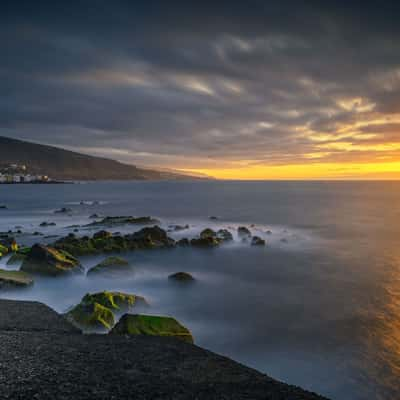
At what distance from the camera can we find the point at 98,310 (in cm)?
1084

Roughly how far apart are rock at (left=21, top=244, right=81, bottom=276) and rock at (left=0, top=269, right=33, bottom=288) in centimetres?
102

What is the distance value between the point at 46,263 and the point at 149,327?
9406 mm

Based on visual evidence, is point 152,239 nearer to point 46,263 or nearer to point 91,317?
point 46,263

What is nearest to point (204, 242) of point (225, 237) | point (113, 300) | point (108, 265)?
point (225, 237)

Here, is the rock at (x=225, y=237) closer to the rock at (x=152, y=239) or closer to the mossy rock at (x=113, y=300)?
the rock at (x=152, y=239)

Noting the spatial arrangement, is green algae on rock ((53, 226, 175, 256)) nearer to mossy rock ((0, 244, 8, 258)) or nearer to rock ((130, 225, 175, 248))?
rock ((130, 225, 175, 248))

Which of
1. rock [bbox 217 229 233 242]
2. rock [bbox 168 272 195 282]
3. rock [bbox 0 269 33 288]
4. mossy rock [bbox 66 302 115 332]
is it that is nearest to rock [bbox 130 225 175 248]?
rock [bbox 217 229 233 242]

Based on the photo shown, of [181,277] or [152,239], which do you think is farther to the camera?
[152,239]

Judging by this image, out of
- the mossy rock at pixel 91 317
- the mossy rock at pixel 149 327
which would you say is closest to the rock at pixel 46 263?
the mossy rock at pixel 91 317

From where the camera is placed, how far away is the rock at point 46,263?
16.4 metres

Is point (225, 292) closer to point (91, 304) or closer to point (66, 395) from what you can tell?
point (91, 304)

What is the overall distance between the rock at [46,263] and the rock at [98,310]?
5.38 meters

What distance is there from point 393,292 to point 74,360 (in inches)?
577

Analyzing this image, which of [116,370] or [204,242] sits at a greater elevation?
[116,370]
